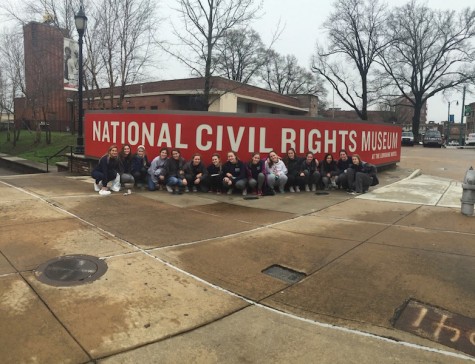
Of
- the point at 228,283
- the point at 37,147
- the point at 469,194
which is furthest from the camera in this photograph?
the point at 37,147

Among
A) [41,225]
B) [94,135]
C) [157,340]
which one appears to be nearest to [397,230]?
[157,340]

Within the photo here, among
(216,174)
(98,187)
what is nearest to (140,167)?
(98,187)

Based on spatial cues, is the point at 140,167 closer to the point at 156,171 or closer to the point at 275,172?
the point at 156,171

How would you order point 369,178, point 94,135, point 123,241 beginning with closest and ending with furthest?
point 123,241 → point 369,178 → point 94,135

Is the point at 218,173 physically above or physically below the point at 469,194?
above

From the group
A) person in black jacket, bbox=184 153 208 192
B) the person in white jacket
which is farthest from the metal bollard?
person in black jacket, bbox=184 153 208 192

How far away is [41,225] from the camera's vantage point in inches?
235

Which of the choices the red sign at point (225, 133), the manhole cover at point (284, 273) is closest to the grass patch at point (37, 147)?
the red sign at point (225, 133)

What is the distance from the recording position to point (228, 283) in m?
4.17

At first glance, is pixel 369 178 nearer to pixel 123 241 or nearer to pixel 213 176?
pixel 213 176

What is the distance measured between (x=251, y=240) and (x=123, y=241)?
1.79 metres

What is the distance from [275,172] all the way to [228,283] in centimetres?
562

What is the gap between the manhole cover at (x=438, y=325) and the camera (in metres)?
3.16

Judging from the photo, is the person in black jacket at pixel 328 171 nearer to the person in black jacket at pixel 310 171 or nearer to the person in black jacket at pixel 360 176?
the person in black jacket at pixel 310 171
